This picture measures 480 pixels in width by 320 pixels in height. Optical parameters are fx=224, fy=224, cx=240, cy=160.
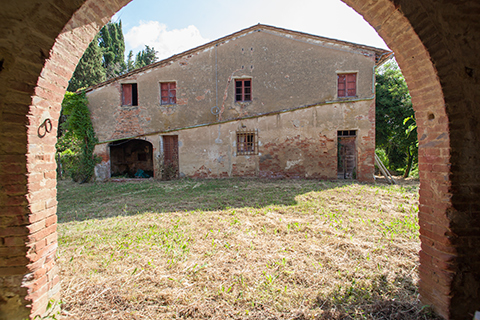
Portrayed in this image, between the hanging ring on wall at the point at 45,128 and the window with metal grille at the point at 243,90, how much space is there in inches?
419

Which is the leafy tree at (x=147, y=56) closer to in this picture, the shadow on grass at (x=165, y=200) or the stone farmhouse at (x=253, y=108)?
the stone farmhouse at (x=253, y=108)

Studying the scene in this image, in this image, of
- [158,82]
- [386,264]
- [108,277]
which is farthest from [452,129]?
[158,82]

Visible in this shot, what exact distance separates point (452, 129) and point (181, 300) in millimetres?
3191

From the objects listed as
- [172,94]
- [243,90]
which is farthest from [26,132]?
[172,94]

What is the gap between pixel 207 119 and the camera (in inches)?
484

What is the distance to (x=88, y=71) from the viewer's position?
20719 millimetres

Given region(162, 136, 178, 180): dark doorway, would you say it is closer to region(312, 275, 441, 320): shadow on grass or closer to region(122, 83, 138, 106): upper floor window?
region(122, 83, 138, 106): upper floor window

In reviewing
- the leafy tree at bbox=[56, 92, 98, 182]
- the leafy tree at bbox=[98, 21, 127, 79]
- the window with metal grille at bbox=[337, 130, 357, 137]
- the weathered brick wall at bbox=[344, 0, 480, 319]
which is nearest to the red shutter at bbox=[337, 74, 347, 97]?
the window with metal grille at bbox=[337, 130, 357, 137]

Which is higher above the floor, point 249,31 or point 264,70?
point 249,31

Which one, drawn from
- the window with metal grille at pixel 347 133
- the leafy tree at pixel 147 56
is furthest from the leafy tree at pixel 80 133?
the leafy tree at pixel 147 56

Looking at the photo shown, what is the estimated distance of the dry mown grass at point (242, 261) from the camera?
2.36m

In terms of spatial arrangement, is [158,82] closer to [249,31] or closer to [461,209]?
[249,31]

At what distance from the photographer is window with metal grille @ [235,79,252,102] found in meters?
12.1

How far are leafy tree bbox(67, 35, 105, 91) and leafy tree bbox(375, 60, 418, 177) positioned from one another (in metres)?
23.8
